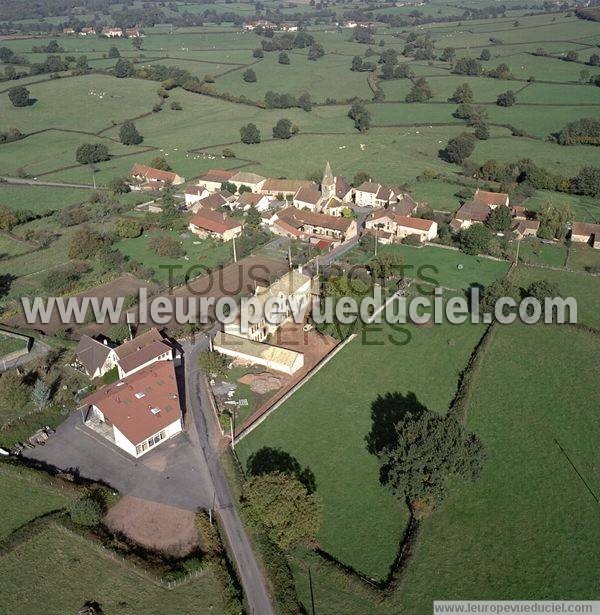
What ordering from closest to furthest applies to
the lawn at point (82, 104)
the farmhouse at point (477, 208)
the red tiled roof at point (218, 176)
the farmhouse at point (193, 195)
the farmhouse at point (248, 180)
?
the farmhouse at point (477, 208), the farmhouse at point (193, 195), the farmhouse at point (248, 180), the red tiled roof at point (218, 176), the lawn at point (82, 104)

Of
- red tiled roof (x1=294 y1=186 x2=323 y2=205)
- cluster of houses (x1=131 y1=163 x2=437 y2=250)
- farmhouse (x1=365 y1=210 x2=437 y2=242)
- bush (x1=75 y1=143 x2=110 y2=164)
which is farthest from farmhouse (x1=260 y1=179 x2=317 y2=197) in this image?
bush (x1=75 y1=143 x2=110 y2=164)

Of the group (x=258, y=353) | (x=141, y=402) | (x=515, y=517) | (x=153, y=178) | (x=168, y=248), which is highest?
(x=153, y=178)

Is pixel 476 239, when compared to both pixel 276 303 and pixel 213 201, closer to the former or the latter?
pixel 276 303

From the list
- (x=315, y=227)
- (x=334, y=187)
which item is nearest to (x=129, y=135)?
(x=334, y=187)

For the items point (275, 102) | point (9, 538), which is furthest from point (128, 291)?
point (275, 102)

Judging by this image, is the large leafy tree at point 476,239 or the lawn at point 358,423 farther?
the large leafy tree at point 476,239

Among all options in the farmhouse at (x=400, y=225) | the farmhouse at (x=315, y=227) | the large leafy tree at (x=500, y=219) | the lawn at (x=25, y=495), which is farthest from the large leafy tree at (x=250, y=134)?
the lawn at (x=25, y=495)

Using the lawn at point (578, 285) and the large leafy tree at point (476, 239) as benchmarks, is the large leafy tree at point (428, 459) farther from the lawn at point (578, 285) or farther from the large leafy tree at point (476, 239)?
the large leafy tree at point (476, 239)
